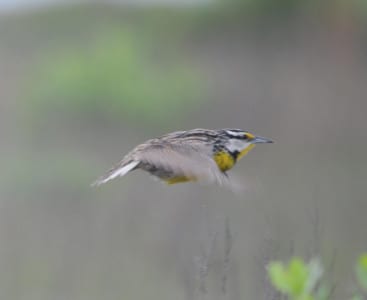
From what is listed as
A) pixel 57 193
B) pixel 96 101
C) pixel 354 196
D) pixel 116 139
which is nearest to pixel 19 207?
pixel 57 193

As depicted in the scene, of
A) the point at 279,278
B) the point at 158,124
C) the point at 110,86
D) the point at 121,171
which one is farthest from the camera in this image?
the point at 110,86

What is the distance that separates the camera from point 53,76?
17.0m

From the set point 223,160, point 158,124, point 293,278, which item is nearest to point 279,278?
point 293,278

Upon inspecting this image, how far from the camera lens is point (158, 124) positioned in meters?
16.6

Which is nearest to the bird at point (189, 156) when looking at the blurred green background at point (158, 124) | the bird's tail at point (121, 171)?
the bird's tail at point (121, 171)

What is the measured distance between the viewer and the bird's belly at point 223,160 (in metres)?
5.65

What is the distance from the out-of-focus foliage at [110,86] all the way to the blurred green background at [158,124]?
0.02 meters

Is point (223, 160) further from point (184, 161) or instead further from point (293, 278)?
point (293, 278)

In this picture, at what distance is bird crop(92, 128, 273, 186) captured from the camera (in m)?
5.36

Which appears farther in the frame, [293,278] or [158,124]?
[158,124]

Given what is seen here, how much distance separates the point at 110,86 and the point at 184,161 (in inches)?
456

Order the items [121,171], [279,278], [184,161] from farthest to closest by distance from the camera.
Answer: [121,171]
[184,161]
[279,278]

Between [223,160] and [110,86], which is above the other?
[110,86]

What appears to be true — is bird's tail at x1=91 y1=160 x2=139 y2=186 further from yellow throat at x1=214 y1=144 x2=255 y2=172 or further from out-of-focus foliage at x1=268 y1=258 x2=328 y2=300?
out-of-focus foliage at x1=268 y1=258 x2=328 y2=300
